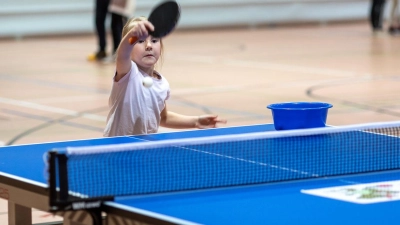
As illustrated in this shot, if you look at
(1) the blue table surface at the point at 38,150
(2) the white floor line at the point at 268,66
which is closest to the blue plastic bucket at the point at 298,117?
(1) the blue table surface at the point at 38,150

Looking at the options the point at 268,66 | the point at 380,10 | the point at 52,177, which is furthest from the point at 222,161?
the point at 380,10

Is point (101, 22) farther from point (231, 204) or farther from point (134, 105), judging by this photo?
point (231, 204)

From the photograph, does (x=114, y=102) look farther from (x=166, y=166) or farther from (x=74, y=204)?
(x=74, y=204)

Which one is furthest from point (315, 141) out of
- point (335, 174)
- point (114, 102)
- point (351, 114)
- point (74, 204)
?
point (351, 114)

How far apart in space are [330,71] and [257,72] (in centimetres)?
98

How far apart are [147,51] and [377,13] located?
50.8 feet

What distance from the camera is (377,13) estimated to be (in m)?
19.3

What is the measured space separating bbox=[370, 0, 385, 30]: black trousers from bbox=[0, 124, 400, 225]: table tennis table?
1603 centimetres

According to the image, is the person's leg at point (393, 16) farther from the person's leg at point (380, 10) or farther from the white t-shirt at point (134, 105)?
the white t-shirt at point (134, 105)

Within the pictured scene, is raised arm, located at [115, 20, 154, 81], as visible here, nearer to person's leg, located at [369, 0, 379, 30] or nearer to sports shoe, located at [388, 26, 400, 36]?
sports shoe, located at [388, 26, 400, 36]

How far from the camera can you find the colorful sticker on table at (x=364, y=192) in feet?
9.95

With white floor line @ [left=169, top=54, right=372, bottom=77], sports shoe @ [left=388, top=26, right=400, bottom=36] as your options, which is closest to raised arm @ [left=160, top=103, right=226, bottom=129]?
white floor line @ [left=169, top=54, right=372, bottom=77]

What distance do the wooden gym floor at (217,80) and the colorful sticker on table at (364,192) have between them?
2177 mm

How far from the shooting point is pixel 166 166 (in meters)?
3.47
